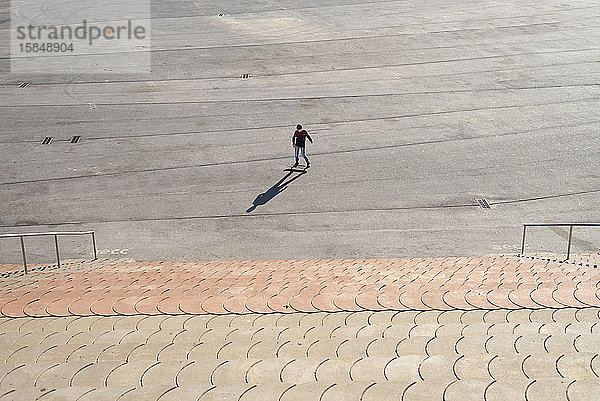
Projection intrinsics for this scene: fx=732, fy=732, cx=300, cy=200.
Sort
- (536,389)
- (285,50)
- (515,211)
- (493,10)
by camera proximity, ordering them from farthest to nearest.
Answer: (493,10) < (285,50) < (515,211) < (536,389)

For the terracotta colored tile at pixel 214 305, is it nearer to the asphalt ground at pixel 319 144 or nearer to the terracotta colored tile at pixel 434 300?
the terracotta colored tile at pixel 434 300

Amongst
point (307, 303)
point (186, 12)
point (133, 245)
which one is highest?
point (186, 12)

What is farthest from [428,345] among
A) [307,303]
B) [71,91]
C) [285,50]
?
[285,50]

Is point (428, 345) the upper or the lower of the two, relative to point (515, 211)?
upper

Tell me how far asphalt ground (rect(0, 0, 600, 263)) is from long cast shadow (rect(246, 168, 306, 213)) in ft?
0.24

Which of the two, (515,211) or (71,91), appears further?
(71,91)

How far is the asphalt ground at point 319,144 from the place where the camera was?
674 inches

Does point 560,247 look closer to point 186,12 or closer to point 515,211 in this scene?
point 515,211

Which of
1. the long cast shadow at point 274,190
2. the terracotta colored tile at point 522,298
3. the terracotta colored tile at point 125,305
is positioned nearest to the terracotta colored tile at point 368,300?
the terracotta colored tile at point 522,298

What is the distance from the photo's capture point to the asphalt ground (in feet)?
56.1

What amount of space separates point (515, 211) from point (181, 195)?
8.48 metres

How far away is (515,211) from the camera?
18016 mm

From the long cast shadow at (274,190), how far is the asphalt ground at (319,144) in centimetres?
7

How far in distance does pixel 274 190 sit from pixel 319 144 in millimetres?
3717
